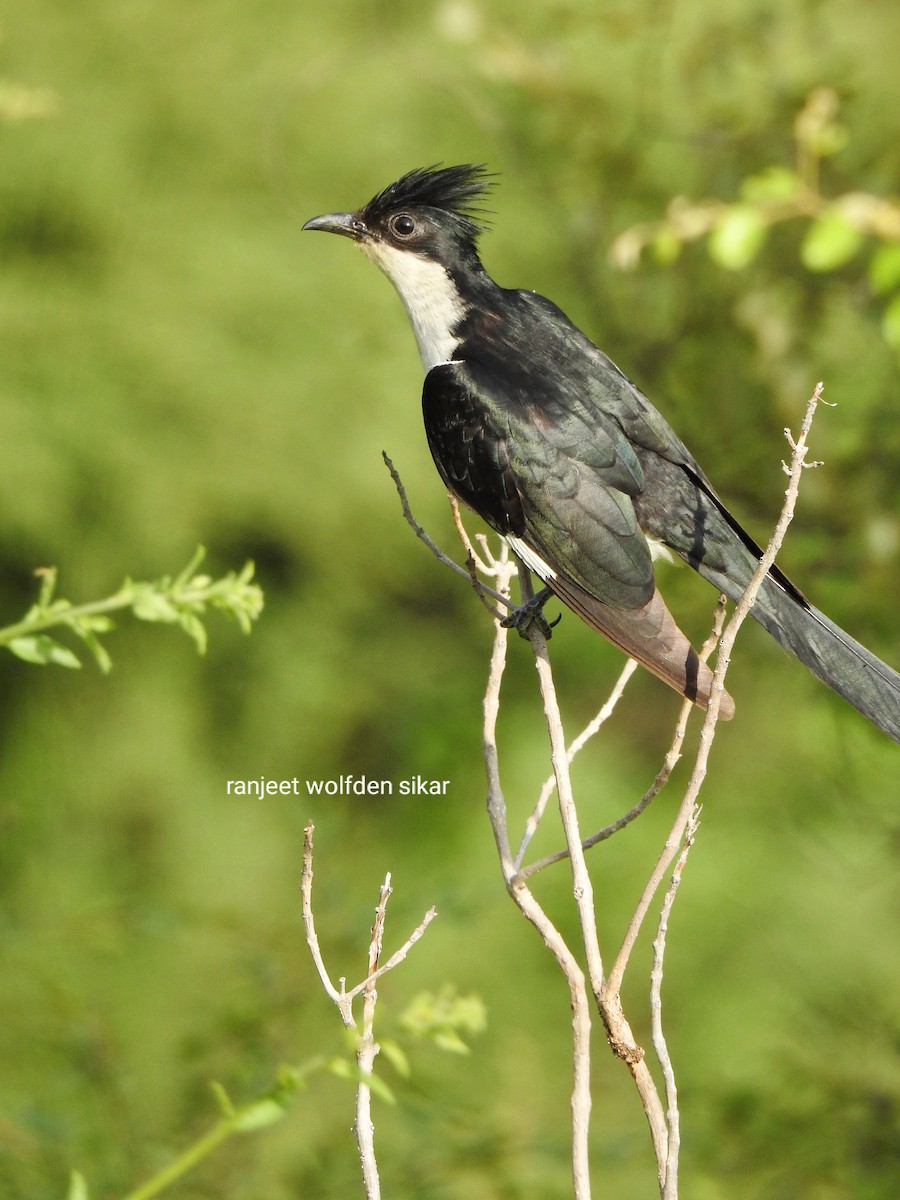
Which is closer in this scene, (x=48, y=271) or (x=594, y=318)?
(x=594, y=318)

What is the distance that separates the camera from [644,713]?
483cm

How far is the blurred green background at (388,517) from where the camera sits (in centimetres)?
405

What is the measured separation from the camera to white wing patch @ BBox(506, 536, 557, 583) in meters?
2.41

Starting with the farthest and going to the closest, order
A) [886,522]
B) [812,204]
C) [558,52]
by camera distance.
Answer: [558,52], [886,522], [812,204]

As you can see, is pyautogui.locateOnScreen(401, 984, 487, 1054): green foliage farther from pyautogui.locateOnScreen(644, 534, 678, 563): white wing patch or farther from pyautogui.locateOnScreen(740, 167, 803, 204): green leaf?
pyautogui.locateOnScreen(740, 167, 803, 204): green leaf

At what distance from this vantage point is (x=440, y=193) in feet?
9.53

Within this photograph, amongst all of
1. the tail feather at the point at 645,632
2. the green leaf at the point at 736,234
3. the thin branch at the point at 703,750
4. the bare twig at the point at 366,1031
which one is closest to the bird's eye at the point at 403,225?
the green leaf at the point at 736,234

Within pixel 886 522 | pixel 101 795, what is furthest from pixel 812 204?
pixel 101 795

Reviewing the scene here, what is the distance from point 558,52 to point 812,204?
207cm

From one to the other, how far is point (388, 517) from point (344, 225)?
2.05 metres

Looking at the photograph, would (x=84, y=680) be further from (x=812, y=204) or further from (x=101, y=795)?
(x=812, y=204)

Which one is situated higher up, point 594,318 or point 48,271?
point 48,271

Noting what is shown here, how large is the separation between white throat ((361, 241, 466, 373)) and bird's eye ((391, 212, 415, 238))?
4 cm

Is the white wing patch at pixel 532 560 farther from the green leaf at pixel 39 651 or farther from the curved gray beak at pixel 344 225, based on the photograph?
the green leaf at pixel 39 651
